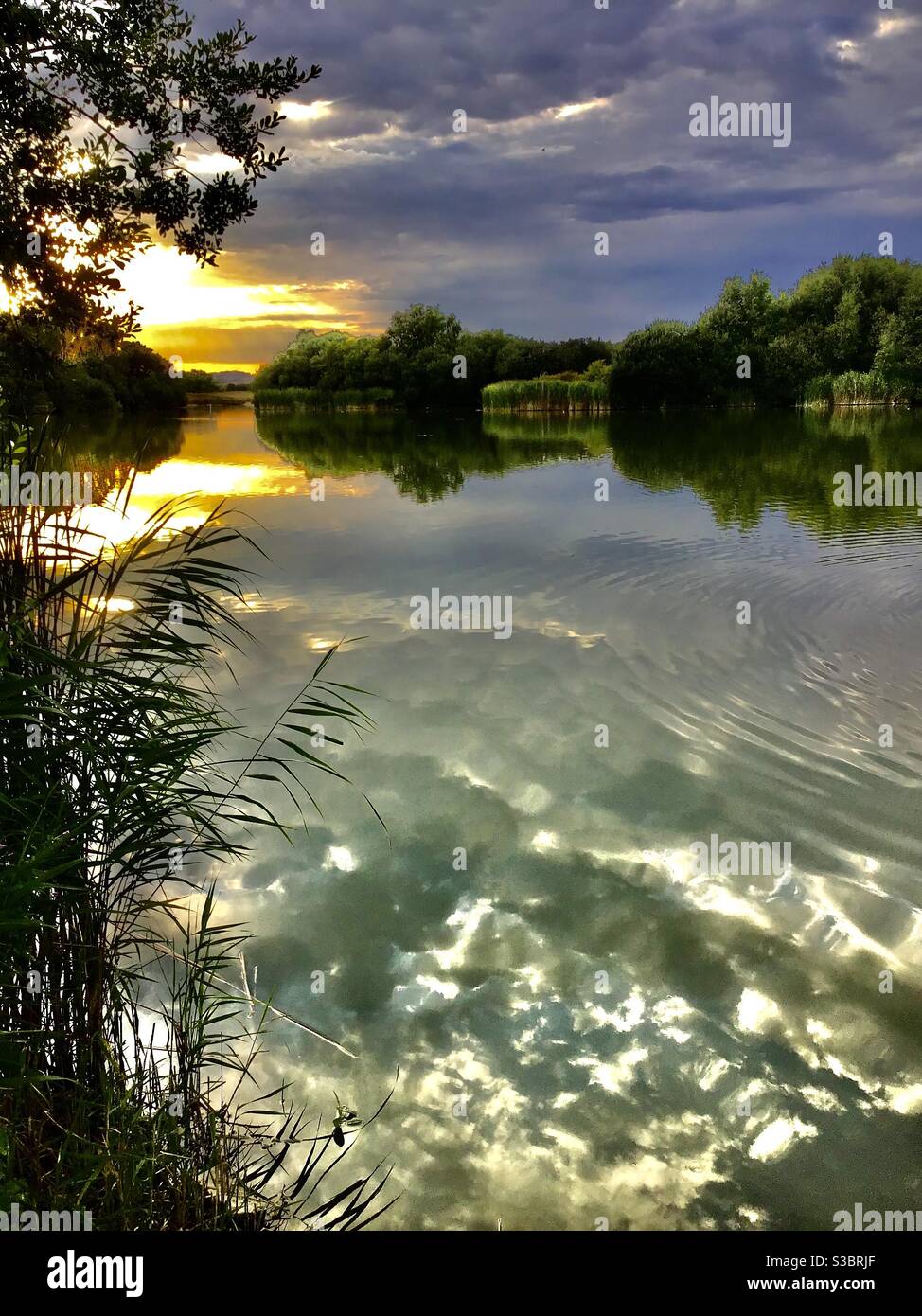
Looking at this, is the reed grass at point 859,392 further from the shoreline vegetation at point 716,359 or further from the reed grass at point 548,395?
the reed grass at point 548,395

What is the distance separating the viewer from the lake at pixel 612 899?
350 centimetres

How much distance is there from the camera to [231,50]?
6.43m

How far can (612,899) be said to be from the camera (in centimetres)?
517

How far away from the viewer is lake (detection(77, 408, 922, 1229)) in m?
3.50

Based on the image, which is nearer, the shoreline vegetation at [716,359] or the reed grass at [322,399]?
the shoreline vegetation at [716,359]

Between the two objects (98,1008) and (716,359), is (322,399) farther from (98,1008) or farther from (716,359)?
(98,1008)

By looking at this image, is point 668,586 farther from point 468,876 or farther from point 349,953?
point 349,953

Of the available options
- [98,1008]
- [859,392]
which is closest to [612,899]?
[98,1008]

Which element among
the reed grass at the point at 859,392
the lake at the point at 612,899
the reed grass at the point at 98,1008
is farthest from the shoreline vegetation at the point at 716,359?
the reed grass at the point at 98,1008

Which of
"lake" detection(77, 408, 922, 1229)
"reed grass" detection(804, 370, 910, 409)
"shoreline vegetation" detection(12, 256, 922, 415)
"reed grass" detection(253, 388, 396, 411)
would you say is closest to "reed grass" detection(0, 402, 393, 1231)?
"lake" detection(77, 408, 922, 1229)

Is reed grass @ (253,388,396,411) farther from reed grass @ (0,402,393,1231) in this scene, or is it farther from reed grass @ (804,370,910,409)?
reed grass @ (0,402,393,1231)

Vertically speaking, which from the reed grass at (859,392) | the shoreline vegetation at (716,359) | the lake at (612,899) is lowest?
the lake at (612,899)
